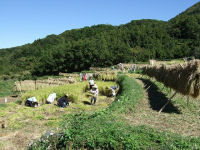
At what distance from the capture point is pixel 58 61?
218 ft

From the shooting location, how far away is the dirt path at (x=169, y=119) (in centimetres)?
613

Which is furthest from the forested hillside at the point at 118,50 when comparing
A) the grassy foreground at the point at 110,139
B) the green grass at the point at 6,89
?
the grassy foreground at the point at 110,139

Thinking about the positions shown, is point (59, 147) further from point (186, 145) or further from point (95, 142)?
point (186, 145)

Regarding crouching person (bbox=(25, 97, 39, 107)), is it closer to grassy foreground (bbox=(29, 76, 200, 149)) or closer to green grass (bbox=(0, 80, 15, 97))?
grassy foreground (bbox=(29, 76, 200, 149))

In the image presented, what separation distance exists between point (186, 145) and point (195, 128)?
2.19m

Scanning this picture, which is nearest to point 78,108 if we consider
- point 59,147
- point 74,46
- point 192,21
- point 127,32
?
point 59,147

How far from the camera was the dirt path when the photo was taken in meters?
6.13

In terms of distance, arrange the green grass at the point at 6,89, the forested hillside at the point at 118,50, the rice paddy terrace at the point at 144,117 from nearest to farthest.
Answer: the rice paddy terrace at the point at 144,117 → the green grass at the point at 6,89 → the forested hillside at the point at 118,50

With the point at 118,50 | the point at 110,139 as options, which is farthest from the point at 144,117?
the point at 118,50

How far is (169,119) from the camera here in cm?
718

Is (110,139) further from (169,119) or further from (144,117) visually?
(169,119)

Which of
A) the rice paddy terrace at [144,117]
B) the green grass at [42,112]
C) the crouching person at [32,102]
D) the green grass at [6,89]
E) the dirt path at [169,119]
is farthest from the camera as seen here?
the green grass at [6,89]

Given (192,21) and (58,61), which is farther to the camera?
(192,21)

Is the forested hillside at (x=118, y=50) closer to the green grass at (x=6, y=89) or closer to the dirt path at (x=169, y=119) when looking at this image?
the green grass at (x=6, y=89)
